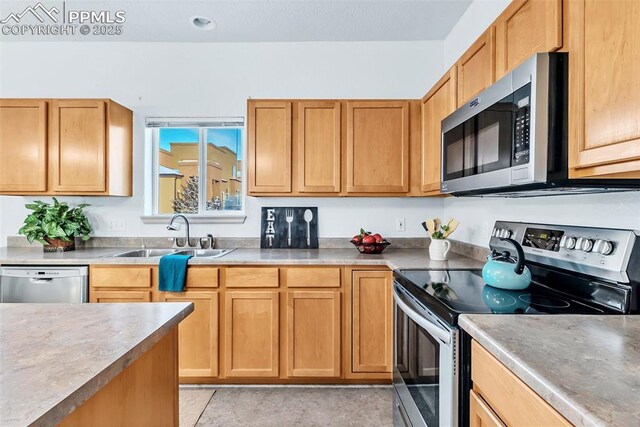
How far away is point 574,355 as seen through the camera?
748 mm

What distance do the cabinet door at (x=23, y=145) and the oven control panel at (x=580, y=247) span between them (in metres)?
3.27

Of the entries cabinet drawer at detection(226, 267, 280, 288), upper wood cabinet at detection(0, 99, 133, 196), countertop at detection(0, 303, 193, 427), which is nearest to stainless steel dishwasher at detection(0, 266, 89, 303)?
upper wood cabinet at detection(0, 99, 133, 196)

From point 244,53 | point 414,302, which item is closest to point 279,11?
point 244,53

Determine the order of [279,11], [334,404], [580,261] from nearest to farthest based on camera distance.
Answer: [580,261], [334,404], [279,11]

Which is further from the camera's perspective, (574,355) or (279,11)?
(279,11)

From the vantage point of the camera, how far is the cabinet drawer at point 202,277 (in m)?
2.25

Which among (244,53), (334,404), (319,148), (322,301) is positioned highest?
(244,53)

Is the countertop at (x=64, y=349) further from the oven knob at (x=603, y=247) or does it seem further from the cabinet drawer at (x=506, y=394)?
the oven knob at (x=603, y=247)

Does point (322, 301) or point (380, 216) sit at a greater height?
point (380, 216)

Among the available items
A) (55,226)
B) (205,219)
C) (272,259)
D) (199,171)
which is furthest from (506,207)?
(55,226)

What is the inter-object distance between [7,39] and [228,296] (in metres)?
2.94

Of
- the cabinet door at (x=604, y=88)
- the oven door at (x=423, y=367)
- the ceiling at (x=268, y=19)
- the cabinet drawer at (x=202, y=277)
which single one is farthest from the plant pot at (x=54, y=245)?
the cabinet door at (x=604, y=88)

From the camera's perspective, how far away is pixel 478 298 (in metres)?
1.25

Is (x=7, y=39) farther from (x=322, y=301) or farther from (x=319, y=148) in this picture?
(x=322, y=301)
